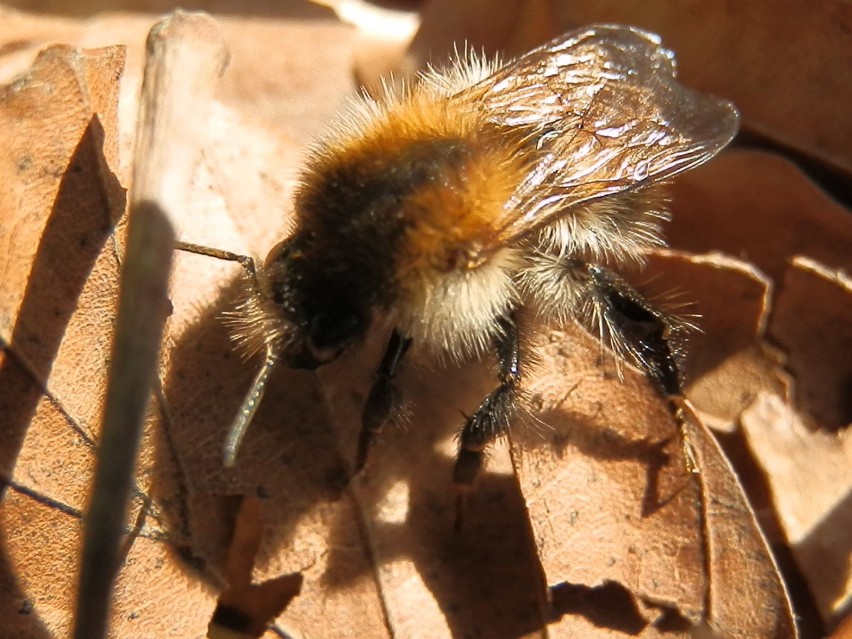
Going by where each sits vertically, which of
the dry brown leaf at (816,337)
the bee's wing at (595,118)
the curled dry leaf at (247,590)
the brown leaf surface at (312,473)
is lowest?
the curled dry leaf at (247,590)

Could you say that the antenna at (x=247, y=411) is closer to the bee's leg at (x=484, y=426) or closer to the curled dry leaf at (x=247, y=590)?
the curled dry leaf at (x=247, y=590)

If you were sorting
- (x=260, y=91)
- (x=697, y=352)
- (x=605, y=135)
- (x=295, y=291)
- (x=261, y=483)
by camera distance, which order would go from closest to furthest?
(x=295, y=291) → (x=261, y=483) → (x=605, y=135) → (x=697, y=352) → (x=260, y=91)

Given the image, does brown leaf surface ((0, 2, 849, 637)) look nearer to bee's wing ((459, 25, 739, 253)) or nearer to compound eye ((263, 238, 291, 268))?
compound eye ((263, 238, 291, 268))


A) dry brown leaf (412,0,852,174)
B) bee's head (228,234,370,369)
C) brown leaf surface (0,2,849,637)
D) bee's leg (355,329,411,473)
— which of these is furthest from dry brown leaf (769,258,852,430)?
bee's head (228,234,370,369)

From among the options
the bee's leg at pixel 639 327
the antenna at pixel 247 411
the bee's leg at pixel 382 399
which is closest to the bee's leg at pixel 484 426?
the bee's leg at pixel 382 399

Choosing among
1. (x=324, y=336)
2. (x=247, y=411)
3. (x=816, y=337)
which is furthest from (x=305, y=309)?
(x=816, y=337)

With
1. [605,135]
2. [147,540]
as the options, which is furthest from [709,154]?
[147,540]

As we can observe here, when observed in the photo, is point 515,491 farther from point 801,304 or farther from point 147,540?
point 801,304
